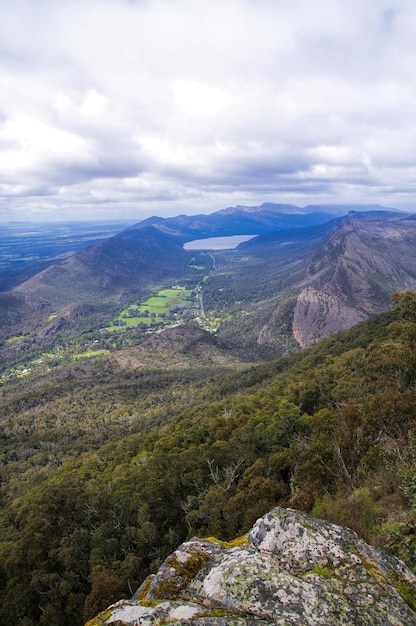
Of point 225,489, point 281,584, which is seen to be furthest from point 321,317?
point 281,584

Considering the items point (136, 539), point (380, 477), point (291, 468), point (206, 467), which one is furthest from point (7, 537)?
point (380, 477)

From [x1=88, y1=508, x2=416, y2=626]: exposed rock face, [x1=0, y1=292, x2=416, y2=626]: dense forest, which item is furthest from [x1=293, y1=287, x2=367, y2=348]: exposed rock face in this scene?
[x1=88, y1=508, x2=416, y2=626]: exposed rock face

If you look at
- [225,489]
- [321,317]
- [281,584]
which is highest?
[281,584]

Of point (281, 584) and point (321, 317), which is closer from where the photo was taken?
point (281, 584)

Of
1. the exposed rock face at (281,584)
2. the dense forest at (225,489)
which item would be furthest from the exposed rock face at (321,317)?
the exposed rock face at (281,584)

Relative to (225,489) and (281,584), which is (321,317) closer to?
(225,489)

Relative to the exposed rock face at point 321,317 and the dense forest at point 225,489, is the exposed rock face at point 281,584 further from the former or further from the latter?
the exposed rock face at point 321,317

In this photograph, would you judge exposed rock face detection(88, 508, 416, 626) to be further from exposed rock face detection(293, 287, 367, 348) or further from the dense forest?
exposed rock face detection(293, 287, 367, 348)

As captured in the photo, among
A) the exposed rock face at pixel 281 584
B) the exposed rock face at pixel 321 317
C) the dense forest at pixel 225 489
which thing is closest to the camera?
the exposed rock face at pixel 281 584
